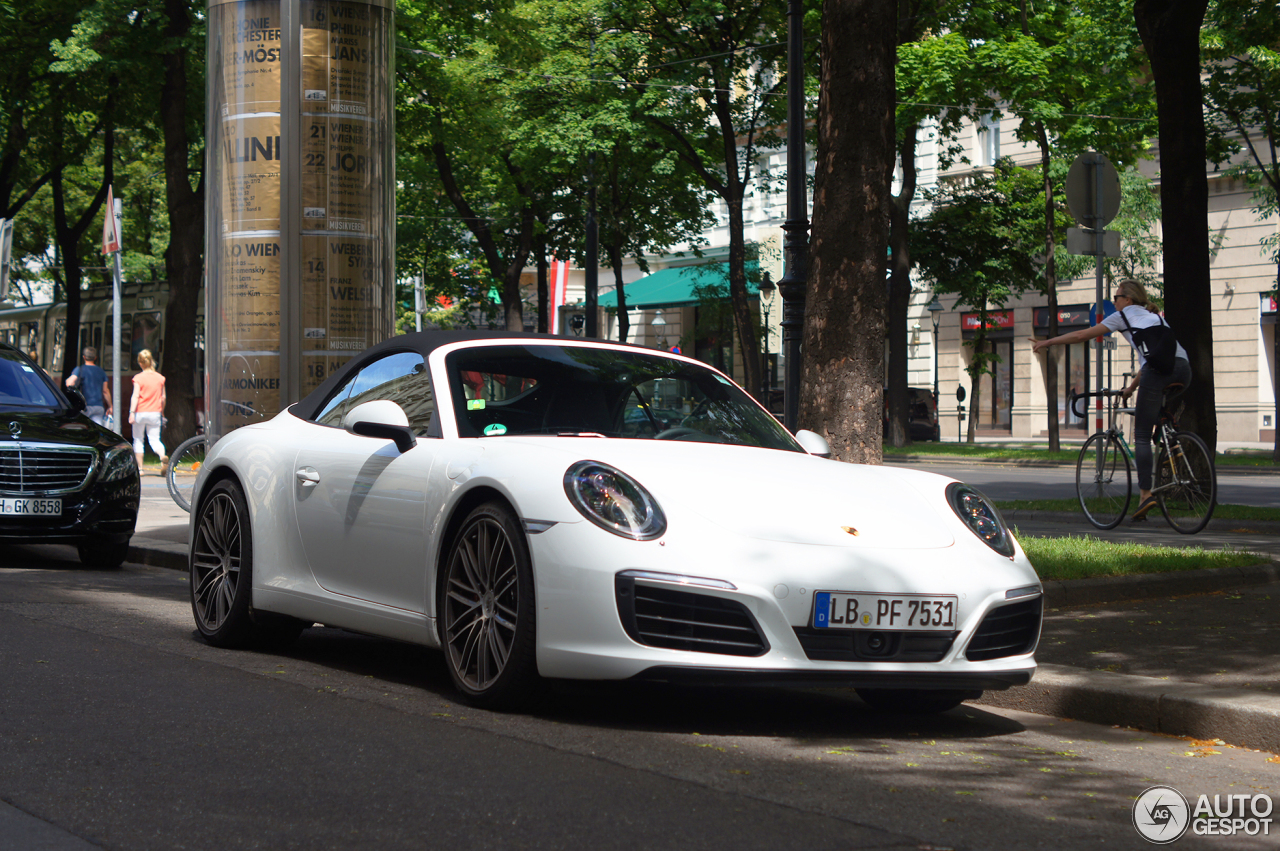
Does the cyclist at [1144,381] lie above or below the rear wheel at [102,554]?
above

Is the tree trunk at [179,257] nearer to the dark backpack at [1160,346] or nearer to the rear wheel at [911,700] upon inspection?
the dark backpack at [1160,346]

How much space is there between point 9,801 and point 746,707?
2.64 m

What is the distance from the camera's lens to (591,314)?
1104 inches

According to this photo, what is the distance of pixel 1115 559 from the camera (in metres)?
8.59

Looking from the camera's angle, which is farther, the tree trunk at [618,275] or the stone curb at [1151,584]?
the tree trunk at [618,275]

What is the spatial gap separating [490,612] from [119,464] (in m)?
6.34

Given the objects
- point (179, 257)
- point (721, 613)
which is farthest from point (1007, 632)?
point (179, 257)

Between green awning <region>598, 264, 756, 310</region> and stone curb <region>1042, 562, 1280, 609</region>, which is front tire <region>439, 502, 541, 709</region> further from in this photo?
green awning <region>598, 264, 756, 310</region>

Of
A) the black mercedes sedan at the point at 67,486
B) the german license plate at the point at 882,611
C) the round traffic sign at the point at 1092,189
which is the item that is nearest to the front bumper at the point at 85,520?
the black mercedes sedan at the point at 67,486

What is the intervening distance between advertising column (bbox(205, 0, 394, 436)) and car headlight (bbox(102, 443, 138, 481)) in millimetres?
694

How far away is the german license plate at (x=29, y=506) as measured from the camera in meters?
10.0

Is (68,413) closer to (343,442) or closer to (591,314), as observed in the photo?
(343,442)

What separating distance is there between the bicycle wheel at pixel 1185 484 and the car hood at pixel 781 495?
264 inches

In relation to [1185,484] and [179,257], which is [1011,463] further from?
[1185,484]
